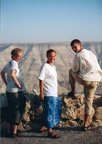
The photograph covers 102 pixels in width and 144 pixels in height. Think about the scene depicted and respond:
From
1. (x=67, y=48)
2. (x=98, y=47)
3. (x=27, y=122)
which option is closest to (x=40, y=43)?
(x=67, y=48)

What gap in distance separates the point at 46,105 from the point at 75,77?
2.93ft

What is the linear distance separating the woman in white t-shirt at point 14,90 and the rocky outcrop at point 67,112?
0.55 meters

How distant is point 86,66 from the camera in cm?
360

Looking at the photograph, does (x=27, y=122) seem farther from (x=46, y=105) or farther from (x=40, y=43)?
(x=40, y=43)

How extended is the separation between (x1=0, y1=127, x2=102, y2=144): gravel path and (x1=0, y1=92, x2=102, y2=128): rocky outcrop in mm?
254

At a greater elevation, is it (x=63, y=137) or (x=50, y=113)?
(x=50, y=113)

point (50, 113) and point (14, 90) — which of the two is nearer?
point (14, 90)

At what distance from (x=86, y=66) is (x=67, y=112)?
1252 mm

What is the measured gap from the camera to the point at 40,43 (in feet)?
473

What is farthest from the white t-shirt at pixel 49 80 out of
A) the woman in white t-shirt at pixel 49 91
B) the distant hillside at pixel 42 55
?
the distant hillside at pixel 42 55

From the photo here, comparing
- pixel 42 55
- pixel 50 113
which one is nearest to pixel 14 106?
pixel 50 113

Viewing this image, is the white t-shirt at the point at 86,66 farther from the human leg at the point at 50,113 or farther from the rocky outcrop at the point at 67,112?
the rocky outcrop at the point at 67,112

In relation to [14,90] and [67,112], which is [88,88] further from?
[14,90]

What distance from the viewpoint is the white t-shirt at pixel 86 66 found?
140 inches
